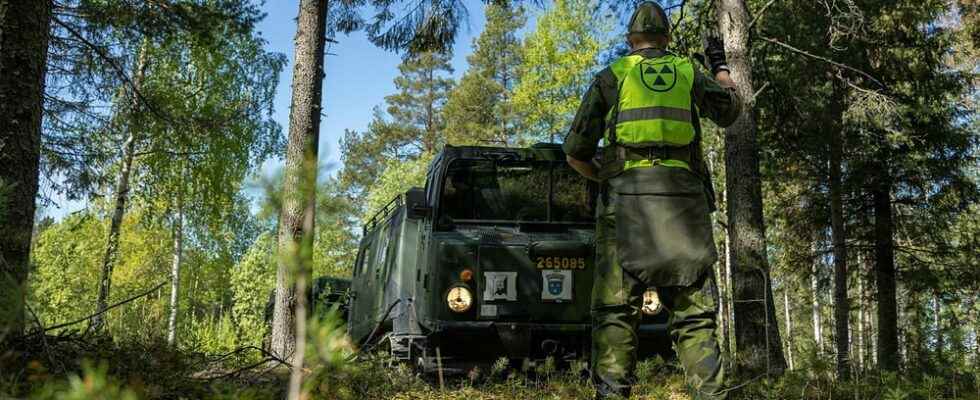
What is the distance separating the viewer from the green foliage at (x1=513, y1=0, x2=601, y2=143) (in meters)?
24.7

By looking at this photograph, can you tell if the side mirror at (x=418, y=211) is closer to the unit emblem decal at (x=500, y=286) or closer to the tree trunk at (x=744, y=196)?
the unit emblem decal at (x=500, y=286)

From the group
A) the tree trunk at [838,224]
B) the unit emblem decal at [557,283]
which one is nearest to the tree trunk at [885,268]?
the tree trunk at [838,224]

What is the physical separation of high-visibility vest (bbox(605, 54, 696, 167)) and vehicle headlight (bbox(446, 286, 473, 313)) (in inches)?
106

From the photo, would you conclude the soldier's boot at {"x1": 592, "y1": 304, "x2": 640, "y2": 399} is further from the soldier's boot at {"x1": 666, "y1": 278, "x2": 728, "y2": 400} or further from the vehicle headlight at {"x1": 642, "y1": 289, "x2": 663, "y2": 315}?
the vehicle headlight at {"x1": 642, "y1": 289, "x2": 663, "y2": 315}

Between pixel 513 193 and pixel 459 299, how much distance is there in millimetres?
1316

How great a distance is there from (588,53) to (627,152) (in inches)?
841

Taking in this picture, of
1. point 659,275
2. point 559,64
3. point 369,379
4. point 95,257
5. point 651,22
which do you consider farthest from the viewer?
point 95,257

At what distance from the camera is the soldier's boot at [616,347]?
3.66m

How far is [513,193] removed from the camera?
280 inches

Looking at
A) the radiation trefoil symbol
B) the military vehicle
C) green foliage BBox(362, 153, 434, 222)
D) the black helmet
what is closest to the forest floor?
the military vehicle

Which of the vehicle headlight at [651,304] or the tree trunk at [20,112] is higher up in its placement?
the tree trunk at [20,112]

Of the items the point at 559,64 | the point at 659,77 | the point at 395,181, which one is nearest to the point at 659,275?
the point at 659,77

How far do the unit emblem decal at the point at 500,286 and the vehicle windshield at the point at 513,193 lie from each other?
0.85 meters

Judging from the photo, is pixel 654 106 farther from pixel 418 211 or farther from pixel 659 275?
pixel 418 211
